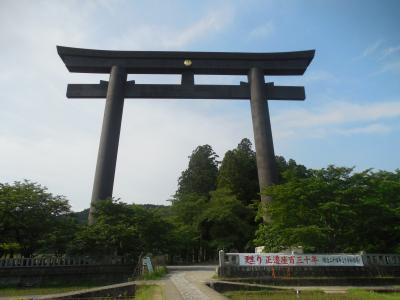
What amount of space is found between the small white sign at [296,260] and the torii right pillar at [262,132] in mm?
4821

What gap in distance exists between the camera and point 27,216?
1762 centimetres

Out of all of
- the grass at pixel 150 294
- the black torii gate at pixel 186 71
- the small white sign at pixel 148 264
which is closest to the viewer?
the grass at pixel 150 294

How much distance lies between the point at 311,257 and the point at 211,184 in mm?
29378

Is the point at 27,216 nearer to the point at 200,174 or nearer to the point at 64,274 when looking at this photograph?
the point at 64,274

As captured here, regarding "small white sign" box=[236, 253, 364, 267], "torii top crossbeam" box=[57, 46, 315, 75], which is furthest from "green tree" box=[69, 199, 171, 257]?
"torii top crossbeam" box=[57, 46, 315, 75]

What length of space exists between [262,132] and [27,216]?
14175 millimetres

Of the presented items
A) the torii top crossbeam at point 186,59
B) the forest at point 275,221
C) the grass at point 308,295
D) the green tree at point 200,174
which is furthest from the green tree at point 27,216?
the green tree at point 200,174

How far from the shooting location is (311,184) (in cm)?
1519

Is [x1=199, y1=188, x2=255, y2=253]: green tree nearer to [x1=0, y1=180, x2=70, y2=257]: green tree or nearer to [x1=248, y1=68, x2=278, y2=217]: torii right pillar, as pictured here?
[x1=248, y1=68, x2=278, y2=217]: torii right pillar

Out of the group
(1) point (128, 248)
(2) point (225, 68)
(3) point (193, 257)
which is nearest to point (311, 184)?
(1) point (128, 248)

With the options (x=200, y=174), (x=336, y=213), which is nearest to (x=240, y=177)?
(x=200, y=174)

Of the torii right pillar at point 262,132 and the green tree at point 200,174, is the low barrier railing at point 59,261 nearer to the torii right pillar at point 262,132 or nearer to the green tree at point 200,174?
the torii right pillar at point 262,132

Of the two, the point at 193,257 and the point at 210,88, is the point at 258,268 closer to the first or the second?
the point at 210,88

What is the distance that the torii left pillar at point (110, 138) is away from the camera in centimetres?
2022
